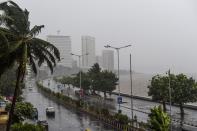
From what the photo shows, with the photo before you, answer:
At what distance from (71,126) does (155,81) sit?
976 inches

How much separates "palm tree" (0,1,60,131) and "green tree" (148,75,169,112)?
40.1m

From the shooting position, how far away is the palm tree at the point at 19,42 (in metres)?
34.4

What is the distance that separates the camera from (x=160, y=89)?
75062 mm

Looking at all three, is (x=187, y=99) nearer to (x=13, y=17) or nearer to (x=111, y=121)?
(x=111, y=121)

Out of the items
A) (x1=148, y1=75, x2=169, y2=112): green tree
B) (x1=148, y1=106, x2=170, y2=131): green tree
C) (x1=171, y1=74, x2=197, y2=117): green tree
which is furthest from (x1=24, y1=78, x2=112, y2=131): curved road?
(x1=148, y1=106, x2=170, y2=131): green tree

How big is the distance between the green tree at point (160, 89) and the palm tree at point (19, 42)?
4014 centimetres

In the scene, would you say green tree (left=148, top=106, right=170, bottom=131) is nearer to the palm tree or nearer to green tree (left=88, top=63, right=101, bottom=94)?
the palm tree

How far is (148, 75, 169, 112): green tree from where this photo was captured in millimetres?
74169

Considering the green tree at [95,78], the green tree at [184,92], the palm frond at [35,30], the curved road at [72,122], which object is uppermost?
the palm frond at [35,30]

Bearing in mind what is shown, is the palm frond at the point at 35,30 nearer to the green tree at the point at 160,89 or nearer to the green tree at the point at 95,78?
the green tree at the point at 160,89

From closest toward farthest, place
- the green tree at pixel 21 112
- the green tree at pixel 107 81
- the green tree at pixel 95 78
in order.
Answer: the green tree at pixel 21 112
the green tree at pixel 107 81
the green tree at pixel 95 78

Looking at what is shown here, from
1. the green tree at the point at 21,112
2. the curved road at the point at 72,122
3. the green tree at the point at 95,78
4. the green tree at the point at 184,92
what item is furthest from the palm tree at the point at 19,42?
the green tree at the point at 95,78

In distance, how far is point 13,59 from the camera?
36125 millimetres

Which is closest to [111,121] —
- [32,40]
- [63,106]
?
[32,40]
